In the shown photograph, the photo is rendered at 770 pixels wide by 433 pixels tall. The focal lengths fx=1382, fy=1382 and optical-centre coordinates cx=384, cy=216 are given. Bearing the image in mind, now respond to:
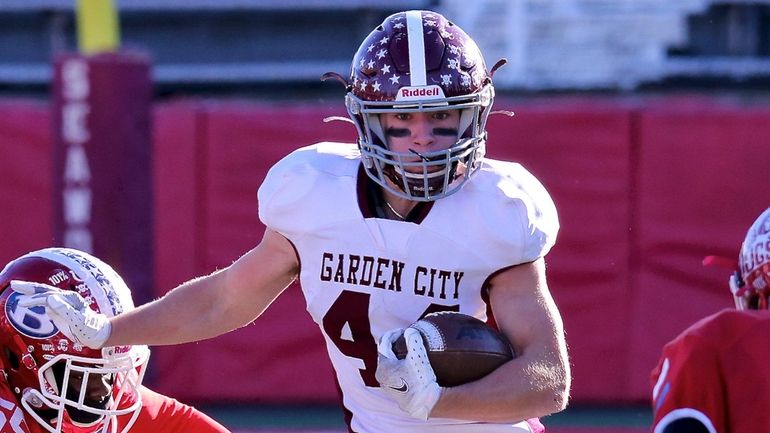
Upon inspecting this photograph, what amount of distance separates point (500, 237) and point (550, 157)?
3.47 meters

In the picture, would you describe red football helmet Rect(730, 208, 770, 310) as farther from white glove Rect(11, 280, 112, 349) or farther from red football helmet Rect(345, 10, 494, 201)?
white glove Rect(11, 280, 112, 349)

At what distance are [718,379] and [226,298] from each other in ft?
3.98

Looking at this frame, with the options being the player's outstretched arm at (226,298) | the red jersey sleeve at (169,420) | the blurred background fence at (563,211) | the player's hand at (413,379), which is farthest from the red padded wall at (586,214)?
the player's hand at (413,379)

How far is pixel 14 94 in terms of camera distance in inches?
367

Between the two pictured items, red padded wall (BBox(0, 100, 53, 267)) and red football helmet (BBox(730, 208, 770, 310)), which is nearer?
red football helmet (BBox(730, 208, 770, 310))

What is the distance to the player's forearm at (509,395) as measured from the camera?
2486 mm

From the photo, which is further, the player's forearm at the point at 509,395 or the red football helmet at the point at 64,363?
the red football helmet at the point at 64,363

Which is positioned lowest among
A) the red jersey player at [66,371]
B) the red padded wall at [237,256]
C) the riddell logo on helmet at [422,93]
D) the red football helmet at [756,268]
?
the red padded wall at [237,256]

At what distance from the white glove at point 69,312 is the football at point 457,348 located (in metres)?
0.70

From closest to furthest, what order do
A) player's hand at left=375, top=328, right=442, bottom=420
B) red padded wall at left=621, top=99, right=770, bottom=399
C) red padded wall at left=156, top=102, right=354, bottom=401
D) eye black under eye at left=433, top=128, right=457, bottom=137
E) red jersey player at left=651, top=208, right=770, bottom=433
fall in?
1. red jersey player at left=651, top=208, right=770, bottom=433
2. player's hand at left=375, top=328, right=442, bottom=420
3. eye black under eye at left=433, top=128, right=457, bottom=137
4. red padded wall at left=621, top=99, right=770, bottom=399
5. red padded wall at left=156, top=102, right=354, bottom=401

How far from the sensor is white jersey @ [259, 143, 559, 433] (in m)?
2.76

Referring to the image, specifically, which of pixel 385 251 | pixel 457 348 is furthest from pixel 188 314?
pixel 457 348

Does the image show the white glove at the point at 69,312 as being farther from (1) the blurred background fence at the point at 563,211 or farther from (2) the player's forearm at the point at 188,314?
(1) the blurred background fence at the point at 563,211

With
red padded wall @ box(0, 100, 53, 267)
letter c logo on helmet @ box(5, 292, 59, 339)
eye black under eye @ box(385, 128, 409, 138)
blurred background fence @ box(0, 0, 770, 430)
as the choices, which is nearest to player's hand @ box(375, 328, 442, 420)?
eye black under eye @ box(385, 128, 409, 138)
